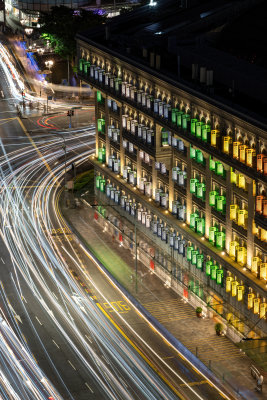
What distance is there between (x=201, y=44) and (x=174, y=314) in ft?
129

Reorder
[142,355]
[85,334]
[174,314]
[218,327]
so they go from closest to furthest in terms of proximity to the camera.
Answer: [142,355]
[218,327]
[85,334]
[174,314]

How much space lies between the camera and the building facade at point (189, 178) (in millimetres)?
131125

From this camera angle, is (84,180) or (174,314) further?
(84,180)

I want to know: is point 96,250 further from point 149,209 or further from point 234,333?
point 234,333

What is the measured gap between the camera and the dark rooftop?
138m

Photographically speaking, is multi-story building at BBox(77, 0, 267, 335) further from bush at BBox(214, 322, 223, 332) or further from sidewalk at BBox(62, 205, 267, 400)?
sidewalk at BBox(62, 205, 267, 400)

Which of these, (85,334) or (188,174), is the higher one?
(188,174)

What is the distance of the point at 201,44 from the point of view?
159625 mm

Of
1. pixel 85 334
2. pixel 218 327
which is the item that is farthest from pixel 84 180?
pixel 218 327

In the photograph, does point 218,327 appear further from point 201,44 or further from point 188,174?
point 201,44

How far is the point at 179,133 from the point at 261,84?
13.0 m

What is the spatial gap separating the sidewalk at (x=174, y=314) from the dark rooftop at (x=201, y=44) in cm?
2648

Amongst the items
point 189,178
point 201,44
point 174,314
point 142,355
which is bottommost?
point 174,314

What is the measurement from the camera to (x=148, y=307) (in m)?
145
